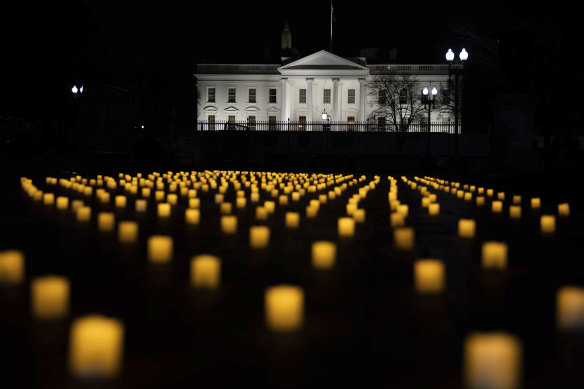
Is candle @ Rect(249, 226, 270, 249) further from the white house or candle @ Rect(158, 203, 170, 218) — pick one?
the white house

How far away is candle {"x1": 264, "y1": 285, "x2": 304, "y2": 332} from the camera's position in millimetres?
3293

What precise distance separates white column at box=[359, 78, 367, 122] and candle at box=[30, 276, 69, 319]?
8390 cm

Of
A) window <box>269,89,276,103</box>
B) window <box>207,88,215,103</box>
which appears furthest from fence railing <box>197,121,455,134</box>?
window <box>207,88,215,103</box>

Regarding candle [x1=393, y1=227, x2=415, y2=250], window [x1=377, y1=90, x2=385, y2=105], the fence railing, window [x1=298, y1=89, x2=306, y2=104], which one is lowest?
candle [x1=393, y1=227, x2=415, y2=250]

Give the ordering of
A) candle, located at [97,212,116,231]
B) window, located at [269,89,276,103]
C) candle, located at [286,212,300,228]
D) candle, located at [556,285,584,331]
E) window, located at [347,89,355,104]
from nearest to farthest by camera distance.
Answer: candle, located at [556,285,584,331]
candle, located at [97,212,116,231]
candle, located at [286,212,300,228]
window, located at [347,89,355,104]
window, located at [269,89,276,103]

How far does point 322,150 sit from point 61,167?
80.6ft

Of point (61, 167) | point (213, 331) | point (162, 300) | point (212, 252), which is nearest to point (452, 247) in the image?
point (212, 252)

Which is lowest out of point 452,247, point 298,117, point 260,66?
point 452,247

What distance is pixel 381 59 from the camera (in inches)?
3634

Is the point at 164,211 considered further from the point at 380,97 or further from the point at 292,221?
the point at 380,97

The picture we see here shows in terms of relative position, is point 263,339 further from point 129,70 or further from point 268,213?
point 129,70

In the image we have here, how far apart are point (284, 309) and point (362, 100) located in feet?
277

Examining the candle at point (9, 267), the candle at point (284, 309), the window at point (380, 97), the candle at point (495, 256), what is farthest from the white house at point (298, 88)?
the candle at point (284, 309)

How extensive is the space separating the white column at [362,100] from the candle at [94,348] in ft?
279
